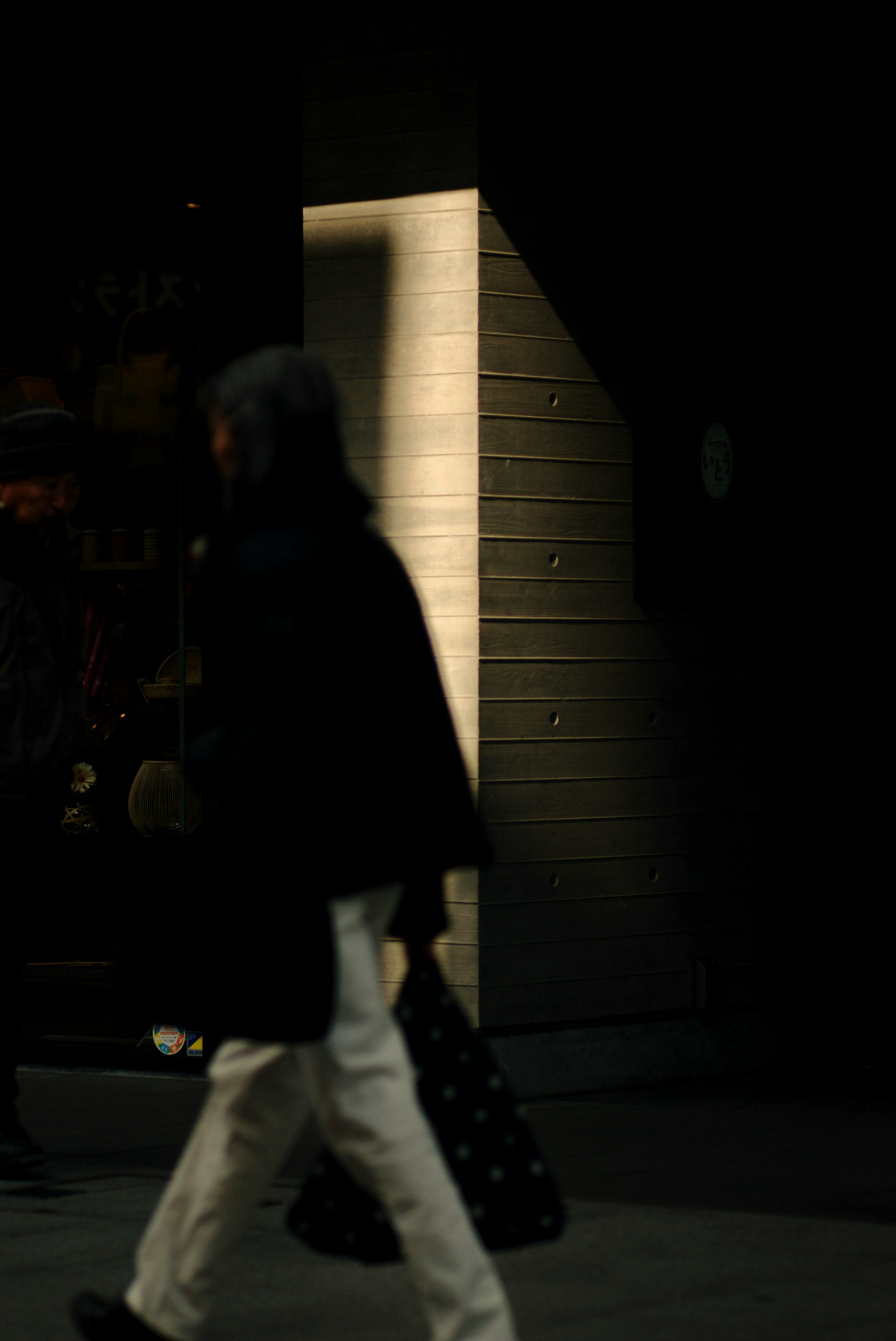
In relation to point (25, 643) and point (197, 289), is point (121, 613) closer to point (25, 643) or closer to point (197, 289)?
point (197, 289)

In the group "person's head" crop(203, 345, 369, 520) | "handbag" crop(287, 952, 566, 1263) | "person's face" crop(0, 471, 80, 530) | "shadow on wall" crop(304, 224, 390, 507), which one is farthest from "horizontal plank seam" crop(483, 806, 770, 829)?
"person's head" crop(203, 345, 369, 520)

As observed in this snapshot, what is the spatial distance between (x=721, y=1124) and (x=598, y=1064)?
662 mm

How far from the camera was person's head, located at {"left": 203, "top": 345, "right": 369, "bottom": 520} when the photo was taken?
4023 mm

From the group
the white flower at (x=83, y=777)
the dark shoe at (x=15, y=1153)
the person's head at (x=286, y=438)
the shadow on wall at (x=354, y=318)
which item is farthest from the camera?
the white flower at (x=83, y=777)

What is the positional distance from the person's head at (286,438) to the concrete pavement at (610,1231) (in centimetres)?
162

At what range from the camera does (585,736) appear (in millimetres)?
7465

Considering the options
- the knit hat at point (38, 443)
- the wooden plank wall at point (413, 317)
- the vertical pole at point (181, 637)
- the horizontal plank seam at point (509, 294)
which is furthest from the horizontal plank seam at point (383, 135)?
the knit hat at point (38, 443)

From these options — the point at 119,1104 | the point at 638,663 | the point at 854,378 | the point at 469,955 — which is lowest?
the point at 119,1104

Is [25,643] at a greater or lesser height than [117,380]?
lesser

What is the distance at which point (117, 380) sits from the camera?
8242 millimetres

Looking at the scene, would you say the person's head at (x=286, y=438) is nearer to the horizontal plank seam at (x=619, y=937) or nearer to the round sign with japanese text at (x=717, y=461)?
the horizontal plank seam at (x=619, y=937)

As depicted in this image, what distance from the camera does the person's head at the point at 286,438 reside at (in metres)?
4.02

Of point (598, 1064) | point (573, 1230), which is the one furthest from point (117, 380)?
point (573, 1230)

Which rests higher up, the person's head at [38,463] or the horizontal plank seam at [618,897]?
the person's head at [38,463]
